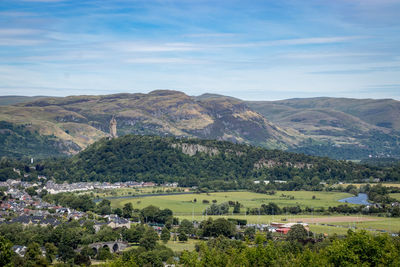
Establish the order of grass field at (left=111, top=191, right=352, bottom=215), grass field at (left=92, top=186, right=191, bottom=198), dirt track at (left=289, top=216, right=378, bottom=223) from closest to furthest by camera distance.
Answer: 1. dirt track at (left=289, top=216, right=378, bottom=223)
2. grass field at (left=111, top=191, right=352, bottom=215)
3. grass field at (left=92, top=186, right=191, bottom=198)

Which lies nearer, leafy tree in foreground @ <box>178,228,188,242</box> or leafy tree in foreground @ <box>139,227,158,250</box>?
leafy tree in foreground @ <box>139,227,158,250</box>

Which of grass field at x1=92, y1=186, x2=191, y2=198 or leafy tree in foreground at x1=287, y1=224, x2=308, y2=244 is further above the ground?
leafy tree in foreground at x1=287, y1=224, x2=308, y2=244

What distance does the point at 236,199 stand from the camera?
139 m

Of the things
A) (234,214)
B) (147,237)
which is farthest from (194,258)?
(234,214)

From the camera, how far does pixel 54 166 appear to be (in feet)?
641

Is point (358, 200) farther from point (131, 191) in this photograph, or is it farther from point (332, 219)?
point (131, 191)

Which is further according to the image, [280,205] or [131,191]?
[131,191]

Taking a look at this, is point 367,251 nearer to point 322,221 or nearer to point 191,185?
point 322,221

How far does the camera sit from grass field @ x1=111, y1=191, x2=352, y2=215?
414 ft

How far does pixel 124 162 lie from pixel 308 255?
146299mm

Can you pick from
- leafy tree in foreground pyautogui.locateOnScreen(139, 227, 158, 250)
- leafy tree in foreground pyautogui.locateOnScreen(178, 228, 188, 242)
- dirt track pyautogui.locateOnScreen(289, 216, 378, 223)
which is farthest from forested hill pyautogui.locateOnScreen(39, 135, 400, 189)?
leafy tree in foreground pyautogui.locateOnScreen(139, 227, 158, 250)

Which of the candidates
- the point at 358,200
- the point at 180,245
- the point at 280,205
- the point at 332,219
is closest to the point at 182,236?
the point at 180,245

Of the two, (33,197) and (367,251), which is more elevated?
(367,251)

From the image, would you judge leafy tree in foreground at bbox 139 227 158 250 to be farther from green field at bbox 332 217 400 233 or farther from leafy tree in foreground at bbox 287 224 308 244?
green field at bbox 332 217 400 233
